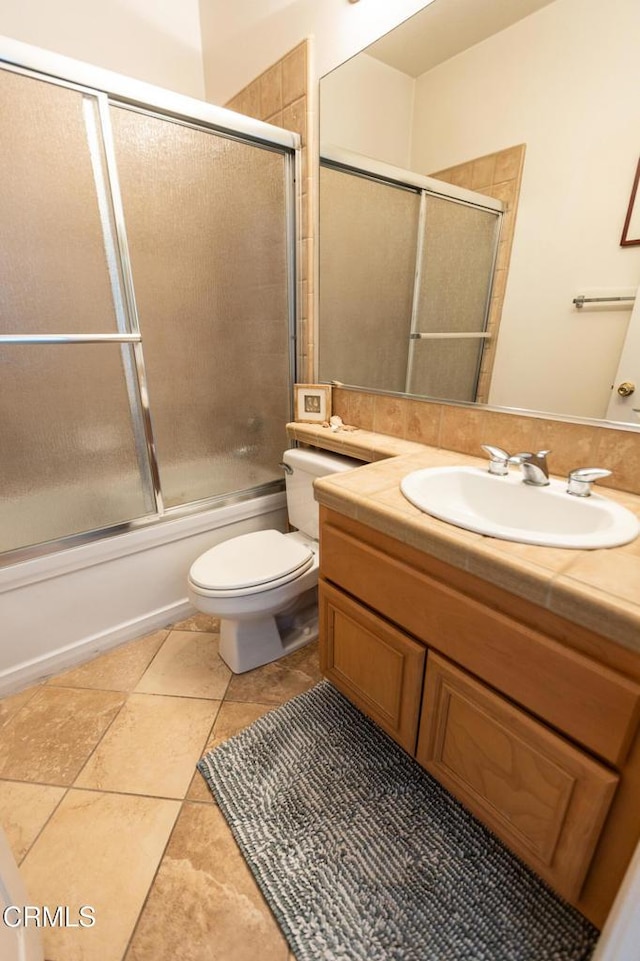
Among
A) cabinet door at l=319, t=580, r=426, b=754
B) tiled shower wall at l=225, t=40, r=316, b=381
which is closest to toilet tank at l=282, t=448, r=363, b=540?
tiled shower wall at l=225, t=40, r=316, b=381

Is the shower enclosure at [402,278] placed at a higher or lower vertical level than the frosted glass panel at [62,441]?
higher

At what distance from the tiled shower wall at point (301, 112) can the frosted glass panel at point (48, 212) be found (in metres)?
0.73

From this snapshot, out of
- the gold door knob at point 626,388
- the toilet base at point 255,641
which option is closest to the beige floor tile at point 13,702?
the toilet base at point 255,641

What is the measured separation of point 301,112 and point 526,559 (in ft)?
5.83

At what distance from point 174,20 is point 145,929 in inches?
122

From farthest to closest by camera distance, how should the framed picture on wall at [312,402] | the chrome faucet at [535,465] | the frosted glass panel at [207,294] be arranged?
the framed picture on wall at [312,402]
the frosted glass panel at [207,294]
the chrome faucet at [535,465]

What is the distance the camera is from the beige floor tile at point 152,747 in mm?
1151

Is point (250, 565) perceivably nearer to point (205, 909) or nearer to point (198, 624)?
point (198, 624)

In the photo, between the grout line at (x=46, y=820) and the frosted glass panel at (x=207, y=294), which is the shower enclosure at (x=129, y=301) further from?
the grout line at (x=46, y=820)

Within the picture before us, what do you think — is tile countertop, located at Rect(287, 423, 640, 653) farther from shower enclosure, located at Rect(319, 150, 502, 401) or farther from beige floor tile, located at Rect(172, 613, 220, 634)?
beige floor tile, located at Rect(172, 613, 220, 634)

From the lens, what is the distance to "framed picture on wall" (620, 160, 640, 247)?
0.88m

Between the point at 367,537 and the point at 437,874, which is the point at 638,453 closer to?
the point at 367,537

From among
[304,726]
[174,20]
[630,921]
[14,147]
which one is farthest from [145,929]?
[174,20]

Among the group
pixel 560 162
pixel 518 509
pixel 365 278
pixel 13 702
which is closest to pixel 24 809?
pixel 13 702
